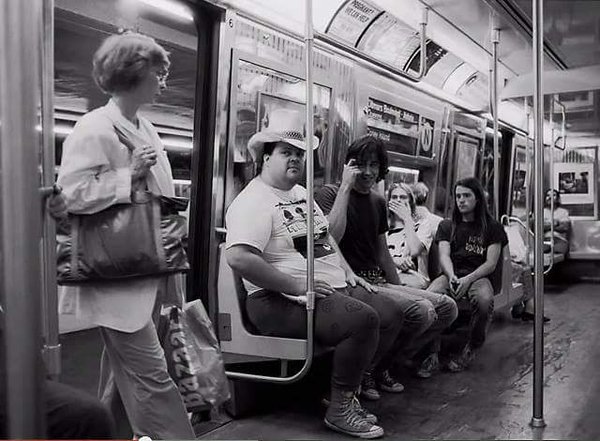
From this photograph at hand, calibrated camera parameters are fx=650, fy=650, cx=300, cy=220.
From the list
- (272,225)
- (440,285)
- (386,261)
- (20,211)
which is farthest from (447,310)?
(20,211)

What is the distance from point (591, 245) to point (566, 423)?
1.51 meters

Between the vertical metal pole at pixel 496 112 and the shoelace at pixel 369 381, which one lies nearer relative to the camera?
the shoelace at pixel 369 381

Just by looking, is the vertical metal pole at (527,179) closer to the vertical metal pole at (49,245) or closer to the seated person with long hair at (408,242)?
the seated person with long hair at (408,242)

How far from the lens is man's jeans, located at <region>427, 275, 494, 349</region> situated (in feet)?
11.6

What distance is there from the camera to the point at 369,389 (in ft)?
10.8

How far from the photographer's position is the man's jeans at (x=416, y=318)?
337 cm

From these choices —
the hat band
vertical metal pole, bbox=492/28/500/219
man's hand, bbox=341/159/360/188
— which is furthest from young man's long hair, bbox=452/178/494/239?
the hat band

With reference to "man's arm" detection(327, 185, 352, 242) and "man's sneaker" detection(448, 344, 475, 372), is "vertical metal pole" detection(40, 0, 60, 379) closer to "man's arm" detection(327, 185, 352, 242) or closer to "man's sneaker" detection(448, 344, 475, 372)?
"man's arm" detection(327, 185, 352, 242)

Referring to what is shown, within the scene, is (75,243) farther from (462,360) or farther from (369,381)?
(462,360)

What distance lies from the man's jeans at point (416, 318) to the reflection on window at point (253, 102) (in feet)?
3.11

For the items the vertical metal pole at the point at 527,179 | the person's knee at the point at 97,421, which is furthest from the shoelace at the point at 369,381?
the person's knee at the point at 97,421

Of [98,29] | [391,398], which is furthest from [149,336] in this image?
[391,398]

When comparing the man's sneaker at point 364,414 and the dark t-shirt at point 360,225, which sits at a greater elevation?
the dark t-shirt at point 360,225

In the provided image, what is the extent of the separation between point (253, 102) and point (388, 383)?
1.58 metres
